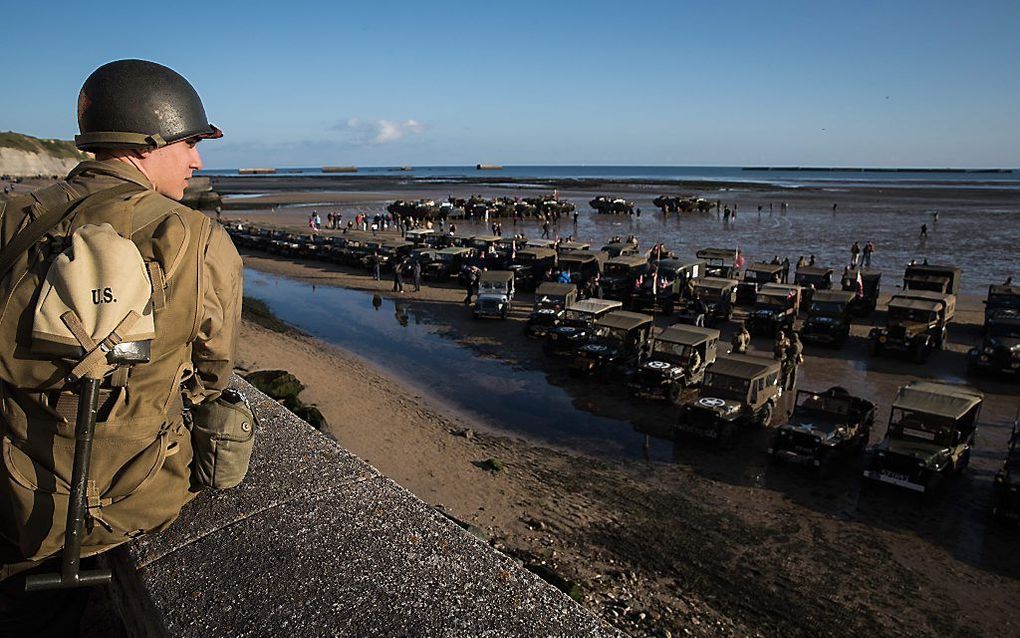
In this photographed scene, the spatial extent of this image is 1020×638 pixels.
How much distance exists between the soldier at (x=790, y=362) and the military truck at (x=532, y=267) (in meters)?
15.5

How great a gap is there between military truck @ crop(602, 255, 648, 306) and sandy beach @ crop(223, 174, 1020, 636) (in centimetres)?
1083

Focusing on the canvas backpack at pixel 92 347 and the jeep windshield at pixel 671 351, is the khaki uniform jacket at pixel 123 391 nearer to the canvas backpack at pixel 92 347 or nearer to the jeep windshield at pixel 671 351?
the canvas backpack at pixel 92 347

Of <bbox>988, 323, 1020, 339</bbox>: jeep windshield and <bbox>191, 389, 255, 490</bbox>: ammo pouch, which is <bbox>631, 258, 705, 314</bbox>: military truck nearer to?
<bbox>988, 323, 1020, 339</bbox>: jeep windshield

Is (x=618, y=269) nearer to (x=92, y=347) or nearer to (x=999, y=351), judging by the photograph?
(x=999, y=351)

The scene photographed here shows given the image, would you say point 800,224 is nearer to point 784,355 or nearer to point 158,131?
point 784,355

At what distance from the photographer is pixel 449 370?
19484 millimetres

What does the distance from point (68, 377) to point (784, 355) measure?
55.4 ft

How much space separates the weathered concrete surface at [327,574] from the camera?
7.75 feet

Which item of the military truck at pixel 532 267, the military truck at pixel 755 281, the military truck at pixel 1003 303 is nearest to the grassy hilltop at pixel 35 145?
the military truck at pixel 532 267

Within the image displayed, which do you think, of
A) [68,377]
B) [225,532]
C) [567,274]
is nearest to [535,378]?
[567,274]

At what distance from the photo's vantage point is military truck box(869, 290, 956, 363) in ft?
64.5

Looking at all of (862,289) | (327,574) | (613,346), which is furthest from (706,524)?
(862,289)

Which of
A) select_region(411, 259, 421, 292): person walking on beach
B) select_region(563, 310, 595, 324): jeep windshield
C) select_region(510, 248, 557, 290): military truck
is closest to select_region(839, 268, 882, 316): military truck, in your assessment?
select_region(563, 310, 595, 324): jeep windshield

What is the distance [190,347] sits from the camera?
2.10m
